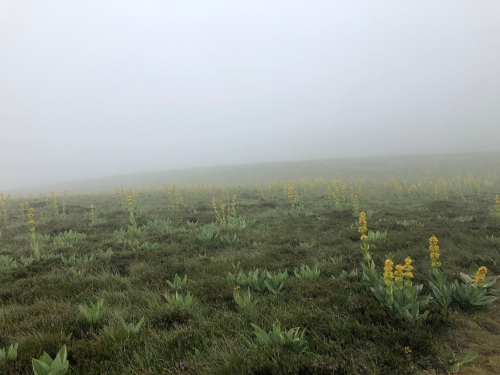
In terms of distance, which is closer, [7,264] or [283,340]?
[283,340]

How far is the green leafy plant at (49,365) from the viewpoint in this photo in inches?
92.8

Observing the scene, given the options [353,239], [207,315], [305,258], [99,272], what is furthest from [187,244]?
[353,239]

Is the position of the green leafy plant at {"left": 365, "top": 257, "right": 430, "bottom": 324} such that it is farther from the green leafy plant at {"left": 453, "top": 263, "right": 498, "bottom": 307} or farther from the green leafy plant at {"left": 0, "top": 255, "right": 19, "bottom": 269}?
the green leafy plant at {"left": 0, "top": 255, "right": 19, "bottom": 269}

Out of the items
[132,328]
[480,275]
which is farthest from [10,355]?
[480,275]

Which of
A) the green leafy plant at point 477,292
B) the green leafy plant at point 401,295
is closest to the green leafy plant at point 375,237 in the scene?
the green leafy plant at point 477,292

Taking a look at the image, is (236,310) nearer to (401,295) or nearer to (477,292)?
(401,295)

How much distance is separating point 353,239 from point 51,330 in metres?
7.40

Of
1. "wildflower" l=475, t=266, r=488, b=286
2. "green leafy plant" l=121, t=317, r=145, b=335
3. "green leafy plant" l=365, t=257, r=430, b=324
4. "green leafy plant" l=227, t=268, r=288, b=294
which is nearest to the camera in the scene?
"green leafy plant" l=121, t=317, r=145, b=335

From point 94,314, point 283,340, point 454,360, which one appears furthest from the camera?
point 94,314

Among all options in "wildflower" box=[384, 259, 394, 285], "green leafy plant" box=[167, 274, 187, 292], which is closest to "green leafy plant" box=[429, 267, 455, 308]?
"wildflower" box=[384, 259, 394, 285]

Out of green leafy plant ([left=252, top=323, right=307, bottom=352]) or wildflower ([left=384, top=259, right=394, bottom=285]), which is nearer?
green leafy plant ([left=252, top=323, right=307, bottom=352])

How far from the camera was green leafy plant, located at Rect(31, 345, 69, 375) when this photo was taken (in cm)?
236

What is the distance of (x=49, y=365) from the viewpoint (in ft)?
8.20

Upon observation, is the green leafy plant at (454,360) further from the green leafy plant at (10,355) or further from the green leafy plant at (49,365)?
the green leafy plant at (10,355)
